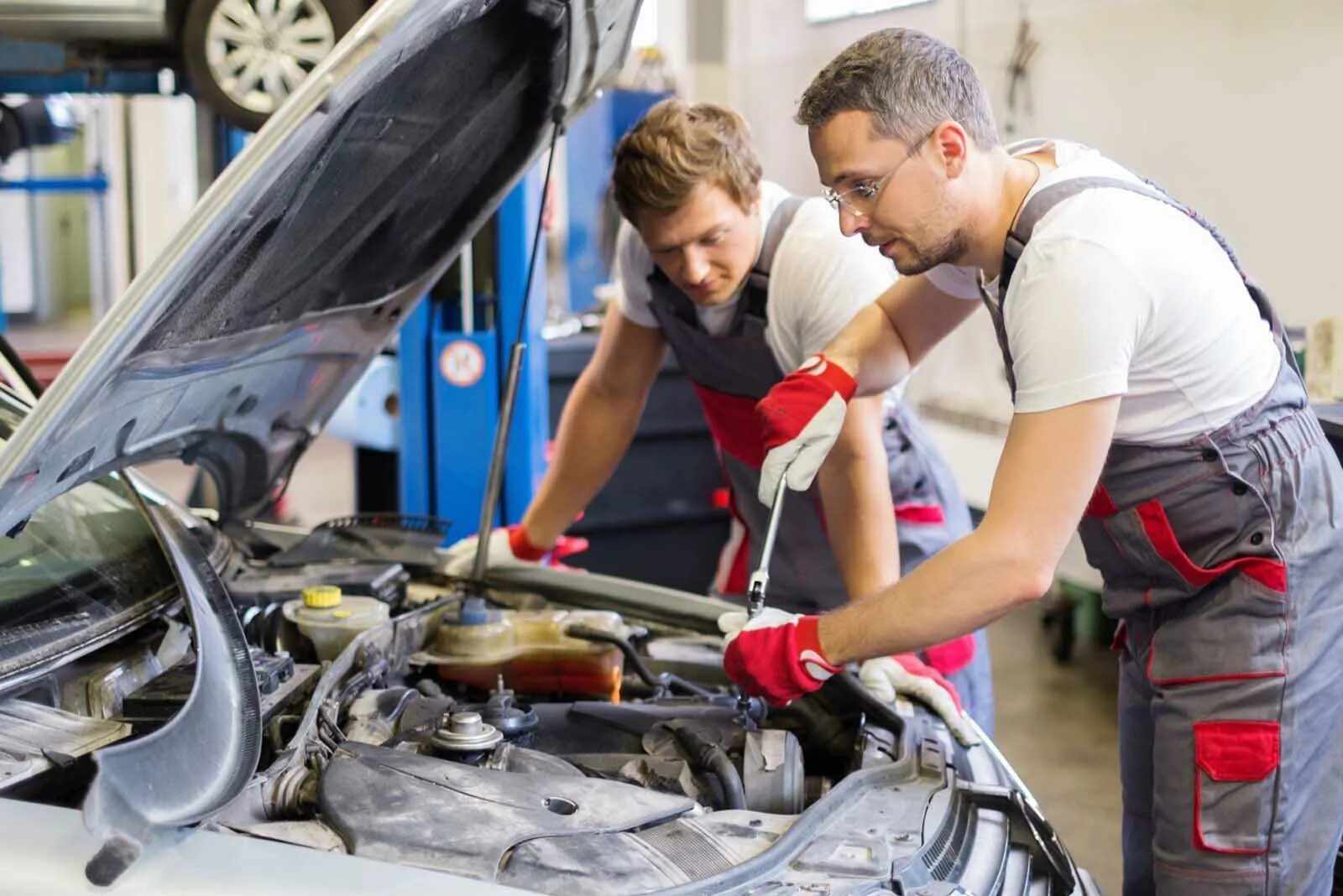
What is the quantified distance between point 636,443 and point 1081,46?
1.88 metres

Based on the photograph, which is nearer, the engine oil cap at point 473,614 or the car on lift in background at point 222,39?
the engine oil cap at point 473,614

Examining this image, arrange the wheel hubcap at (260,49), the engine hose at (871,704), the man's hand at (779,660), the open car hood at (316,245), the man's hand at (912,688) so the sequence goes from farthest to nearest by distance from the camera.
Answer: the wheel hubcap at (260,49), the man's hand at (912,688), the engine hose at (871,704), the man's hand at (779,660), the open car hood at (316,245)

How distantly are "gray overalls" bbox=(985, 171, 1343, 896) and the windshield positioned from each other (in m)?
1.19

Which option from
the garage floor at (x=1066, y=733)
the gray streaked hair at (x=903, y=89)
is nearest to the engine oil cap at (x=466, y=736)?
the gray streaked hair at (x=903, y=89)

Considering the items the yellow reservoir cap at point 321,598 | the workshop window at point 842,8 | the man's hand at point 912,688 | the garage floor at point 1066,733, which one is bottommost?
the garage floor at point 1066,733

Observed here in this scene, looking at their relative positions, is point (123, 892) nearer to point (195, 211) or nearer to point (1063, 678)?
point (195, 211)

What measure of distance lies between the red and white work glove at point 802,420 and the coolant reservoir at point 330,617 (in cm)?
63

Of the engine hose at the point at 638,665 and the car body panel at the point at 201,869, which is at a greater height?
the car body panel at the point at 201,869

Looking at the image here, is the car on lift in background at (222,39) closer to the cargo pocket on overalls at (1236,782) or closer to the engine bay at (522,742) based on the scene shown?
the engine bay at (522,742)

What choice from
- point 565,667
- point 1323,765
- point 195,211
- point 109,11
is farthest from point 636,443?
point 195,211

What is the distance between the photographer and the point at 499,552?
9.19 feet

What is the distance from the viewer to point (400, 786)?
62.2 inches

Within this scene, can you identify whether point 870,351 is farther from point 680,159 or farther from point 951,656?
point 951,656

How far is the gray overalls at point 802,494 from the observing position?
263cm
